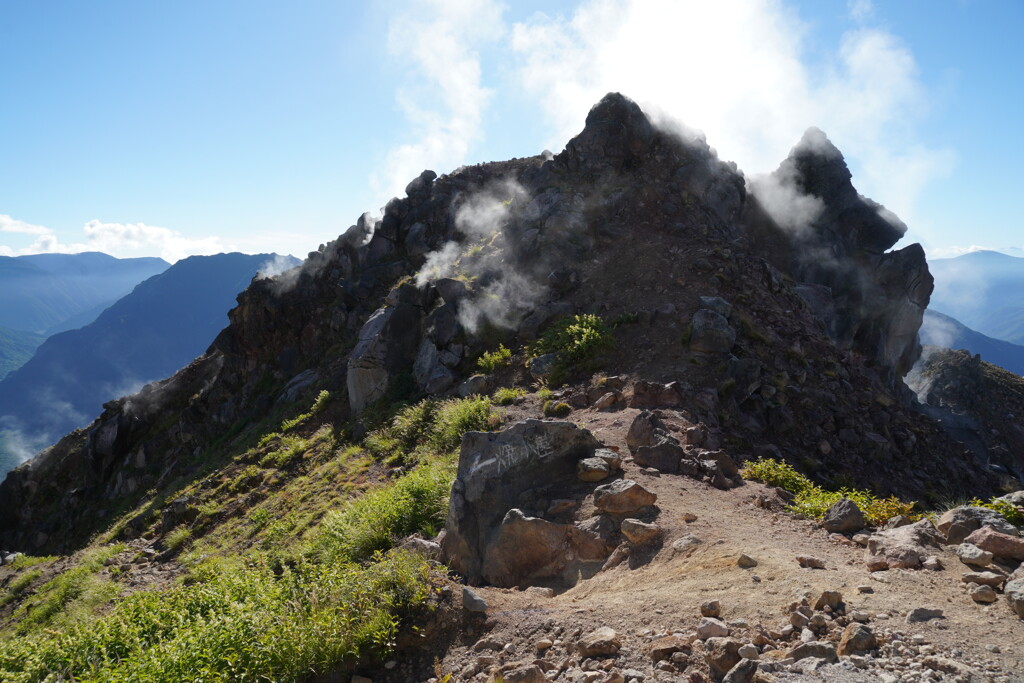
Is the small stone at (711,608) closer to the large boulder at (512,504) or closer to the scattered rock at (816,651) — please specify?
the scattered rock at (816,651)

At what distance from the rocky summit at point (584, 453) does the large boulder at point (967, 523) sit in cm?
3

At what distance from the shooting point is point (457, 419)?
37.4 ft

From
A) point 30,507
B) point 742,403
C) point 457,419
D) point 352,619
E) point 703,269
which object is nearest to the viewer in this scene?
point 352,619

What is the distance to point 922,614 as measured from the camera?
12.7ft

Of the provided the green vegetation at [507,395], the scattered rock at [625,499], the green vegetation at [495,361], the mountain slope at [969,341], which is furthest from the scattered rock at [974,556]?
the mountain slope at [969,341]

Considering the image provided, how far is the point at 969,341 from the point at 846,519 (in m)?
152

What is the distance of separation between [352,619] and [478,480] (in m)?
2.80

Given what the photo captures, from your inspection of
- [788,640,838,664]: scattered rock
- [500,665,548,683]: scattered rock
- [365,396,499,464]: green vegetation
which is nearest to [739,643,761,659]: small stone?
[788,640,838,664]: scattered rock

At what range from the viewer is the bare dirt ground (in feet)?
11.7

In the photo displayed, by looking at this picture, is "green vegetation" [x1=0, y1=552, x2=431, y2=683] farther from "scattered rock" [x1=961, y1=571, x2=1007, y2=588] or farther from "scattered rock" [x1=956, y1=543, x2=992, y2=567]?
"scattered rock" [x1=956, y1=543, x2=992, y2=567]

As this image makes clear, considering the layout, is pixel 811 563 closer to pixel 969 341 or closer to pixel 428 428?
pixel 428 428

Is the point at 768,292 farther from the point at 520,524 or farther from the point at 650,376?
the point at 520,524

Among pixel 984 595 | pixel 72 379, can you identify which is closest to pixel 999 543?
pixel 984 595

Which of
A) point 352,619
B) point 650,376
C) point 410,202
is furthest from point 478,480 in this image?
point 410,202
